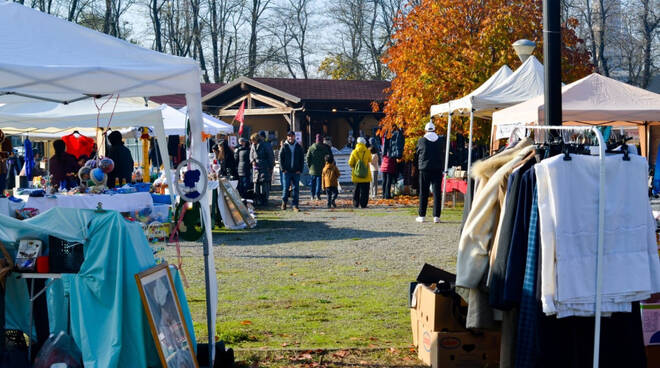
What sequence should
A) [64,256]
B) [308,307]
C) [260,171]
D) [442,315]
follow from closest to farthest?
[64,256] → [442,315] → [308,307] → [260,171]

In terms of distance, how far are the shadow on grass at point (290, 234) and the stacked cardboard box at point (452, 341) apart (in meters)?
7.70

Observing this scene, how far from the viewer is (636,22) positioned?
145 feet

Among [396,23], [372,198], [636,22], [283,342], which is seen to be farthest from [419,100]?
[636,22]

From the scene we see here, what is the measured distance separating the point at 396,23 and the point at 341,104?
1099 centimetres

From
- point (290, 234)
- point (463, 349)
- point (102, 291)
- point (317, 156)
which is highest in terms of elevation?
point (317, 156)

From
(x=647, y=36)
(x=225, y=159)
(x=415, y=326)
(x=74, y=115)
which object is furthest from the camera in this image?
(x=647, y=36)

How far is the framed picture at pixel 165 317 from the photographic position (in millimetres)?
5075

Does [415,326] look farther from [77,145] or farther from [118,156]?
[77,145]

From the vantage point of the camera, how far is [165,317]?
17.6 ft

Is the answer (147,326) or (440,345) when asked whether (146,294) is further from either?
(440,345)

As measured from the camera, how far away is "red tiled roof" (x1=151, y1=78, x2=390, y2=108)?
104 ft

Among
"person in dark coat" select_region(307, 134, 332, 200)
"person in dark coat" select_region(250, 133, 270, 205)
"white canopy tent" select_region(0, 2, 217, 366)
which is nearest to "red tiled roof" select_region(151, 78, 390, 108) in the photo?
"person in dark coat" select_region(250, 133, 270, 205)

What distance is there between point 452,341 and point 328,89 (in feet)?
90.7

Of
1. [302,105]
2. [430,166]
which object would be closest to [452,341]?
[430,166]
